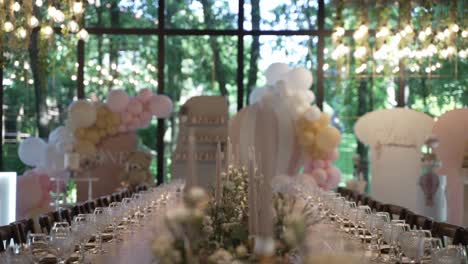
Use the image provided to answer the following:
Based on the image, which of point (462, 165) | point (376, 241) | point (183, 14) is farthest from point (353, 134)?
point (376, 241)

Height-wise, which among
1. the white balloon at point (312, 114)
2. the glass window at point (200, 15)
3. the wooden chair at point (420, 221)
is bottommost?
the wooden chair at point (420, 221)

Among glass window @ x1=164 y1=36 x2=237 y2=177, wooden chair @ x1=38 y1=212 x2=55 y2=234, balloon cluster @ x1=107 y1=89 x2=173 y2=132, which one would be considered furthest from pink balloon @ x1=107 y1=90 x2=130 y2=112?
wooden chair @ x1=38 y1=212 x2=55 y2=234

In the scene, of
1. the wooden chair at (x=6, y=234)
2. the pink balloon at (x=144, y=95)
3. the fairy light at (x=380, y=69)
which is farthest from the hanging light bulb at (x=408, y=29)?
the wooden chair at (x=6, y=234)

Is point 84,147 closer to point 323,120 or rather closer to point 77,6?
point 323,120

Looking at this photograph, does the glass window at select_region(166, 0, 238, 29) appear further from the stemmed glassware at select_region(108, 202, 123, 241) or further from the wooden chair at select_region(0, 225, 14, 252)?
the wooden chair at select_region(0, 225, 14, 252)

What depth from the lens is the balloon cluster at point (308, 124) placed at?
13.2 metres

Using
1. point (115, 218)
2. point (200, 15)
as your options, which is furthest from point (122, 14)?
point (115, 218)

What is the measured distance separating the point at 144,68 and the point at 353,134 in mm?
3557

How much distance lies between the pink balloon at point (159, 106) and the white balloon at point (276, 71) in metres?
1.61

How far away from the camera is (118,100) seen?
13.8 m

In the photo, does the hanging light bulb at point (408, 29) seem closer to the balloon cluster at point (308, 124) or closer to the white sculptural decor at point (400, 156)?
the white sculptural decor at point (400, 156)

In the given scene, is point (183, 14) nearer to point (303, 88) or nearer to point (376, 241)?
point (303, 88)

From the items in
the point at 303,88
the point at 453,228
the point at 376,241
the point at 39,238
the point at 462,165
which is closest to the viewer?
the point at 376,241

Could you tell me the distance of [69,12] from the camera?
1111 cm
